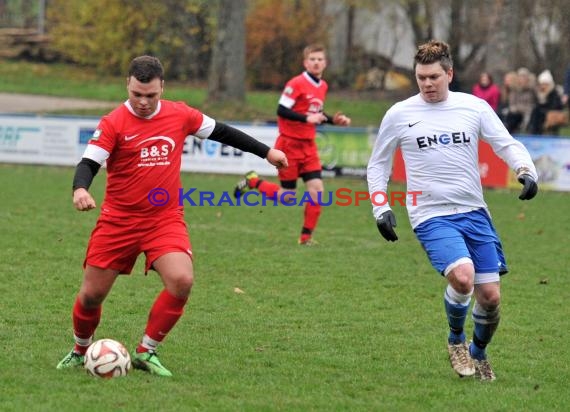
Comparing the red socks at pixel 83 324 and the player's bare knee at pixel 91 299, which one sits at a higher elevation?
Result: the player's bare knee at pixel 91 299

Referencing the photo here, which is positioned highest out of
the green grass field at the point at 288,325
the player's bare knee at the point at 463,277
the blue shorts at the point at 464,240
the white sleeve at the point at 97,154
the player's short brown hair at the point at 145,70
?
the player's short brown hair at the point at 145,70

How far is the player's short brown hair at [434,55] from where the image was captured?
6.64m

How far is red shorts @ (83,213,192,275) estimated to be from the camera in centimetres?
646

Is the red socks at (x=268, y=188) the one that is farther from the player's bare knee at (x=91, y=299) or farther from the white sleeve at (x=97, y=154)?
the white sleeve at (x=97, y=154)

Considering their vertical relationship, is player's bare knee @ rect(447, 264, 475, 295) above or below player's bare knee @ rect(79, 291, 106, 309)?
above

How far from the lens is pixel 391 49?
119 ft

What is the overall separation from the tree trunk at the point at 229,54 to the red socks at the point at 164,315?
65.5 feet

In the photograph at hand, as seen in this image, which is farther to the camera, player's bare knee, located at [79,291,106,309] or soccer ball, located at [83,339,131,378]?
player's bare knee, located at [79,291,106,309]

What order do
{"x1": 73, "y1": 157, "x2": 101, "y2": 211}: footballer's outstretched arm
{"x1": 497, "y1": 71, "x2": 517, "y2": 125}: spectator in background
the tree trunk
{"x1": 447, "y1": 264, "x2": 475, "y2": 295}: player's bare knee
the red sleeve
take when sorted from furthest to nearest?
the tree trunk, {"x1": 497, "y1": 71, "x2": 517, "y2": 125}: spectator in background, the red sleeve, {"x1": 447, "y1": 264, "x2": 475, "y2": 295}: player's bare knee, {"x1": 73, "y1": 157, "x2": 101, "y2": 211}: footballer's outstretched arm

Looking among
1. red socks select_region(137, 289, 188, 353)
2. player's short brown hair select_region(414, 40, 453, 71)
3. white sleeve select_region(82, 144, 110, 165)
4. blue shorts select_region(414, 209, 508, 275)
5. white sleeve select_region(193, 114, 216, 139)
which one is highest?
player's short brown hair select_region(414, 40, 453, 71)

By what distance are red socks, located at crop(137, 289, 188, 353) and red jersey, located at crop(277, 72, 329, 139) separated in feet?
20.8

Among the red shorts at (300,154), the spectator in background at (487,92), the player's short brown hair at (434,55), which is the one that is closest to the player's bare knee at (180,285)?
the player's short brown hair at (434,55)

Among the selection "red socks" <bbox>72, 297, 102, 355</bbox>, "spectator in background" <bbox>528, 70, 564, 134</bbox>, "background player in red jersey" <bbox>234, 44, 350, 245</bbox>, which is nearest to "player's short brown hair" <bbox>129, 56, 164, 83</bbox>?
"red socks" <bbox>72, 297, 102, 355</bbox>

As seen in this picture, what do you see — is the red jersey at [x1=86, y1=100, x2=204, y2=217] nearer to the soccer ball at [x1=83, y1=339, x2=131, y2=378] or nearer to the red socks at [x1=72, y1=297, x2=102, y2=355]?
the red socks at [x1=72, y1=297, x2=102, y2=355]
